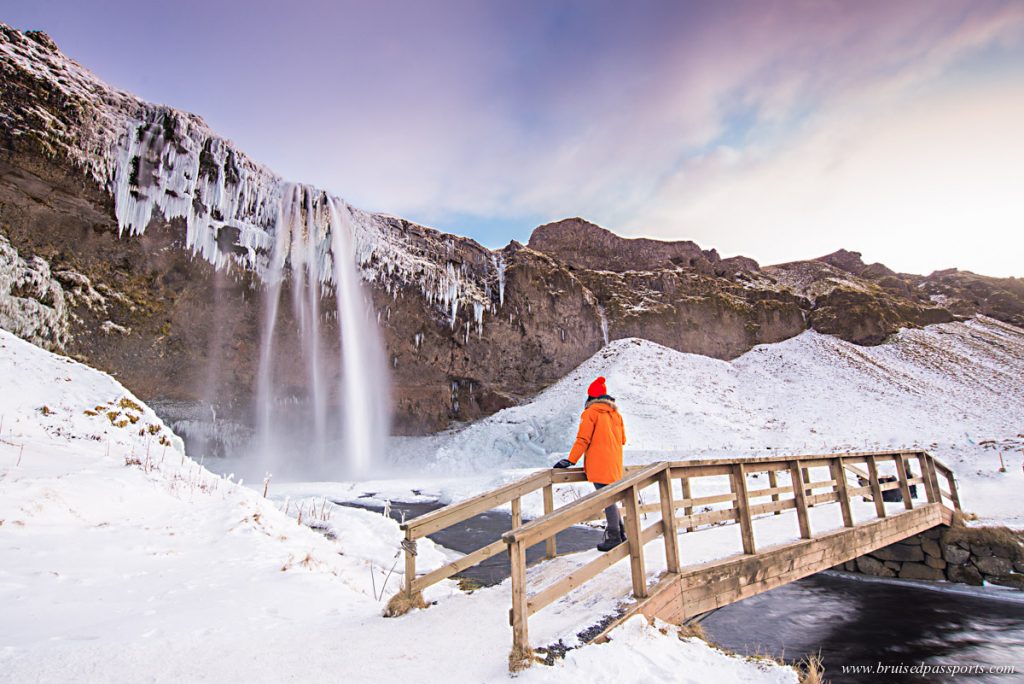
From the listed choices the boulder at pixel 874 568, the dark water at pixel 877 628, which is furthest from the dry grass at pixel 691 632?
the boulder at pixel 874 568

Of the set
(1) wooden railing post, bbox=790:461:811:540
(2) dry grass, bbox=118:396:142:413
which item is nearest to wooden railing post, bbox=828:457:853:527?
(1) wooden railing post, bbox=790:461:811:540

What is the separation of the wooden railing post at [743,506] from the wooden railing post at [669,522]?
1.18 meters

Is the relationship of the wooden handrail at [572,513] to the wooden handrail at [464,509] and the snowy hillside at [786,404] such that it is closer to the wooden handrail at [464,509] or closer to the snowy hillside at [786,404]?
the wooden handrail at [464,509]

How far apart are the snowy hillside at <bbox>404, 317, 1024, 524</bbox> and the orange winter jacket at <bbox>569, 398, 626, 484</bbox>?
58.6ft

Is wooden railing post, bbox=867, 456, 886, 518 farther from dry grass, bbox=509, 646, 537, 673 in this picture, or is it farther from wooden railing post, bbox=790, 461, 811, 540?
dry grass, bbox=509, 646, 537, 673

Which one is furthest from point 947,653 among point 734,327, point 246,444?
point 734,327

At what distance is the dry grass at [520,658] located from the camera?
284cm

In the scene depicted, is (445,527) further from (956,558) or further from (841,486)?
(956,558)

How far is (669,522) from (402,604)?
8.26 feet

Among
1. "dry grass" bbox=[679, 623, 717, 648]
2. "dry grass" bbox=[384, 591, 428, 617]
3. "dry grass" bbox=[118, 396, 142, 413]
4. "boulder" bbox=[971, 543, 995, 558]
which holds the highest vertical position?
"dry grass" bbox=[118, 396, 142, 413]

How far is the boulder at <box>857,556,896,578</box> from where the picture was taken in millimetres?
10414

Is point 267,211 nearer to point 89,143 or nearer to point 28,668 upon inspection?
point 89,143

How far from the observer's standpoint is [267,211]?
80.1 ft

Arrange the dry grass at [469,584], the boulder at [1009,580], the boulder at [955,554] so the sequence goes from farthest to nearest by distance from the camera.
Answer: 1. the boulder at [955,554]
2. the boulder at [1009,580]
3. the dry grass at [469,584]
